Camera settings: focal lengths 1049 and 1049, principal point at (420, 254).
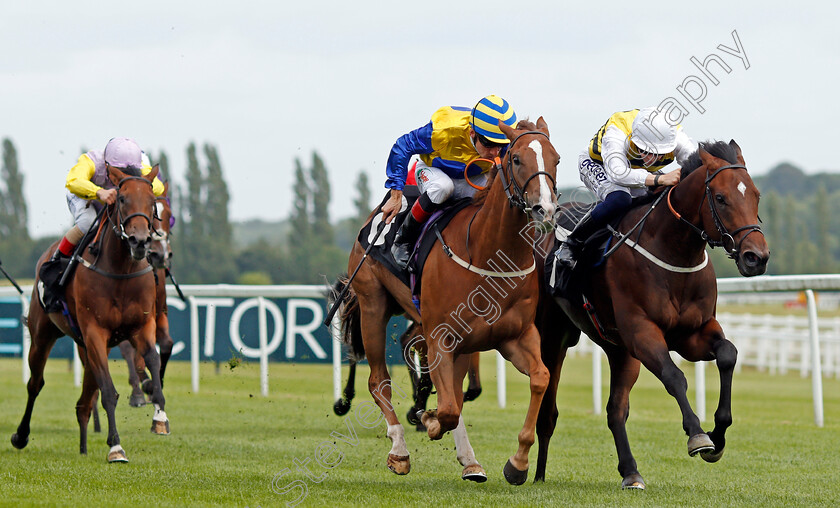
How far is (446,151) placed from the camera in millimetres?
6172

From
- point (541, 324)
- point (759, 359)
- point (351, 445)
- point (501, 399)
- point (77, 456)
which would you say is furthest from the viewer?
point (759, 359)

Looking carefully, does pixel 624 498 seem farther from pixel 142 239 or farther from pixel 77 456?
pixel 77 456

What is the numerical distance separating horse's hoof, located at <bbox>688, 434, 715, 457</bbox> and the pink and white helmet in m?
4.22

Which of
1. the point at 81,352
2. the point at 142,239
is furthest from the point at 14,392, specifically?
the point at 142,239

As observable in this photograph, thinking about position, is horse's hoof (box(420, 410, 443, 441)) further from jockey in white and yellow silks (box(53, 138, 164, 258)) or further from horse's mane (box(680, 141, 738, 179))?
jockey in white and yellow silks (box(53, 138, 164, 258))

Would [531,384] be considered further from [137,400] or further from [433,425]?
[137,400]

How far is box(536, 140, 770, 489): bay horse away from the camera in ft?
17.2

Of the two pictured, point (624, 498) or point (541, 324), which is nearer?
point (624, 498)

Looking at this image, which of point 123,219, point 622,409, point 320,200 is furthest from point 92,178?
point 320,200

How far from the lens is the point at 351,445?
787 cm

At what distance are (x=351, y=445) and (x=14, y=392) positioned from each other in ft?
19.4

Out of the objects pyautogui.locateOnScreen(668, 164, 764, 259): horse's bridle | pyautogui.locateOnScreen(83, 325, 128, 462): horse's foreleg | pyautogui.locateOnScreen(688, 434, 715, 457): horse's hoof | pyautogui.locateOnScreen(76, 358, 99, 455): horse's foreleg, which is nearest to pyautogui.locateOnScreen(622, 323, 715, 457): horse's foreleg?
pyautogui.locateOnScreen(688, 434, 715, 457): horse's hoof

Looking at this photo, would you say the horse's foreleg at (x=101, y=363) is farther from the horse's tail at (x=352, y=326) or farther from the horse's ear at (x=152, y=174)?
the horse's tail at (x=352, y=326)

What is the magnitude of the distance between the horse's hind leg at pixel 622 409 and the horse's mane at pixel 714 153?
125 cm
